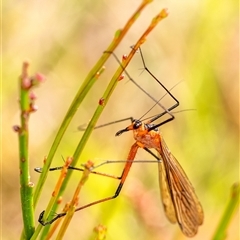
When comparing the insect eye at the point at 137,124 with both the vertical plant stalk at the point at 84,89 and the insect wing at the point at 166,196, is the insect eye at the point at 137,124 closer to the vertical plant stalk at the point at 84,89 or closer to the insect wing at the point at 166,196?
the insect wing at the point at 166,196

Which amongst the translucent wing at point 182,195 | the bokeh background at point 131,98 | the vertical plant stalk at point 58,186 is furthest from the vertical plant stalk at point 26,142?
the bokeh background at point 131,98

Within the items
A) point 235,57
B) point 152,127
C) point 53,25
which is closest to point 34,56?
point 53,25

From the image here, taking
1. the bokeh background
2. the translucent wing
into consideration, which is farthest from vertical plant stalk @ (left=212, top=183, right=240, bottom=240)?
the bokeh background

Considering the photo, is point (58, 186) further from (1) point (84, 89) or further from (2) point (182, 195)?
(2) point (182, 195)

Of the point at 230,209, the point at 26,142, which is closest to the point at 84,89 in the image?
the point at 26,142

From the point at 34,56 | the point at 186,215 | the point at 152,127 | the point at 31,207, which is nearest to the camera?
the point at 31,207

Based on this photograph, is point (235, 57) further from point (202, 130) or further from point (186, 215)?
point (186, 215)

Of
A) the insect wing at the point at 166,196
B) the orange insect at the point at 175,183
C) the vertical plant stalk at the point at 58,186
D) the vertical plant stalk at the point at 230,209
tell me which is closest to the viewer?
the vertical plant stalk at the point at 230,209
